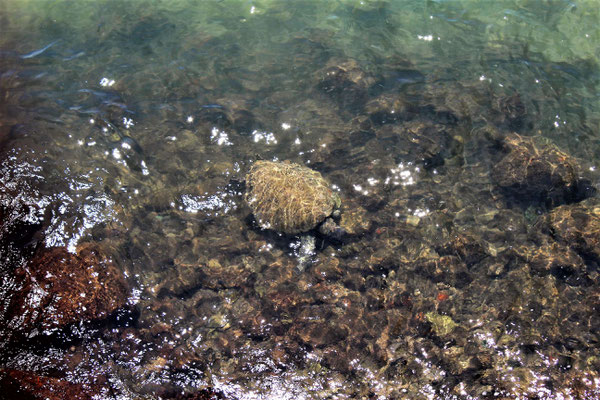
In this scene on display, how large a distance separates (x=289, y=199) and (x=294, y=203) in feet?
0.32

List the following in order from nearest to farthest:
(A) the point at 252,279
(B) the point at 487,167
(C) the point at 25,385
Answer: (C) the point at 25,385
(A) the point at 252,279
(B) the point at 487,167

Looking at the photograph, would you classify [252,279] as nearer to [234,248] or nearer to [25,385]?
[234,248]

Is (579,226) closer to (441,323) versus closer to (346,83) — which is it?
(441,323)

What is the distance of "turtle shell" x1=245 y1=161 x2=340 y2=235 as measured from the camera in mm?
5562

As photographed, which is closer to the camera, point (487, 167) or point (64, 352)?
point (64, 352)

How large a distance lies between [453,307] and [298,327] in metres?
2.09

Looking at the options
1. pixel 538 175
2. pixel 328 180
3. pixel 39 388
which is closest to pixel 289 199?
pixel 328 180

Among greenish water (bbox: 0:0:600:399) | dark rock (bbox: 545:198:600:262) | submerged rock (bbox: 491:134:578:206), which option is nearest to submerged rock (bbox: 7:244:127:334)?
greenish water (bbox: 0:0:600:399)

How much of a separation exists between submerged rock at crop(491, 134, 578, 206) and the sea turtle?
114 inches

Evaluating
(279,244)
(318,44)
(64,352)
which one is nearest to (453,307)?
(279,244)

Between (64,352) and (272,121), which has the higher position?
(272,121)

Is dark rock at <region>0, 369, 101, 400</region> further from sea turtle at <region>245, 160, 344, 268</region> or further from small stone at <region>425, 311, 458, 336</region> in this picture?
small stone at <region>425, 311, 458, 336</region>

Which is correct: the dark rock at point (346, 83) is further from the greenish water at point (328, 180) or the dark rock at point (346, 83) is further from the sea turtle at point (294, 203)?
the sea turtle at point (294, 203)

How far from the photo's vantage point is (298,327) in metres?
4.91
